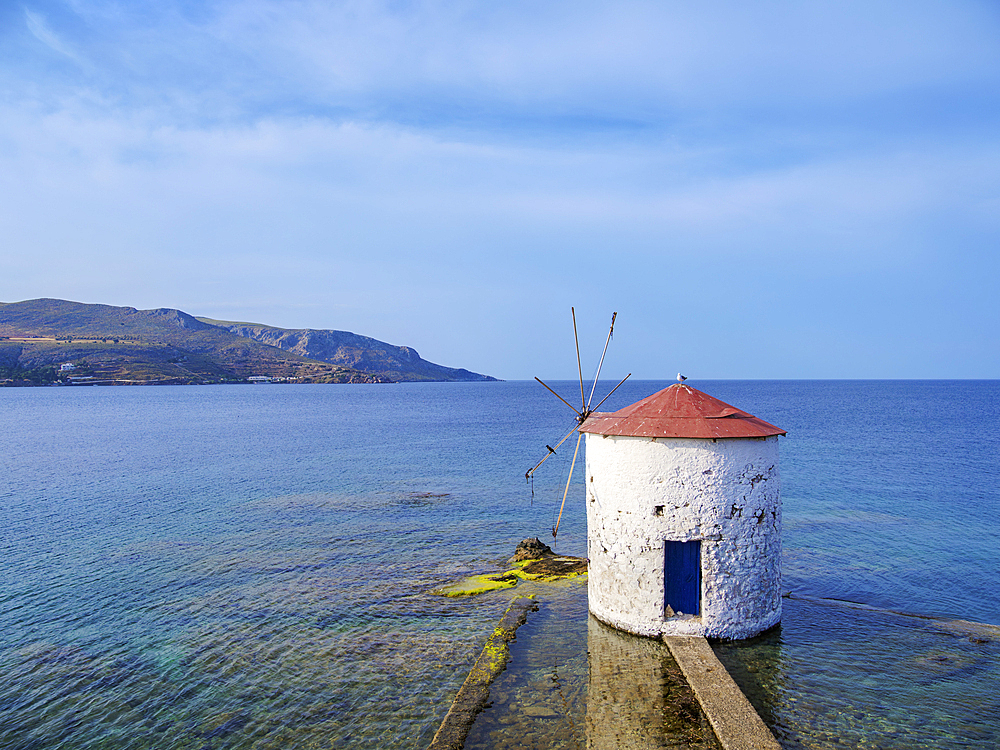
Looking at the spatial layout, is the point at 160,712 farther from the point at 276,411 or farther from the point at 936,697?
the point at 276,411

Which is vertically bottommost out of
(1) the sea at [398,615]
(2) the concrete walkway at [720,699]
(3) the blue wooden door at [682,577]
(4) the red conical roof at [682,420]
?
(1) the sea at [398,615]

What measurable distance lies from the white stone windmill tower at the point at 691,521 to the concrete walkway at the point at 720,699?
907 millimetres

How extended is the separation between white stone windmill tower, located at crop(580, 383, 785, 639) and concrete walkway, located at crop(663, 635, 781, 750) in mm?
907

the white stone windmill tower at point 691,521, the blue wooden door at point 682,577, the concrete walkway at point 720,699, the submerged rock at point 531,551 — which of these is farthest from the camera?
the submerged rock at point 531,551

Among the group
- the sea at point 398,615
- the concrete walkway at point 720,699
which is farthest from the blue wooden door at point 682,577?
the sea at point 398,615

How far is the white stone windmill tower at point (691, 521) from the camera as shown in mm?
13047

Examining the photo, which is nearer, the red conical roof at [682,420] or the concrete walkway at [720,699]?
the concrete walkway at [720,699]

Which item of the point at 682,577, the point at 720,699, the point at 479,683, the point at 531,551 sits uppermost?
the point at 682,577

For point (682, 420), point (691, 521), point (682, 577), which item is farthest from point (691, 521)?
point (682, 420)

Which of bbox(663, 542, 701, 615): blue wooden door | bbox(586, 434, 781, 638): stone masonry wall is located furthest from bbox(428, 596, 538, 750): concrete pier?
bbox(663, 542, 701, 615): blue wooden door

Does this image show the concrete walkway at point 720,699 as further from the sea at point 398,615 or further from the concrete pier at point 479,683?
the concrete pier at point 479,683

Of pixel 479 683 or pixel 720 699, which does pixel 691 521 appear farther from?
pixel 479 683

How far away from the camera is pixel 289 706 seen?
1262 centimetres

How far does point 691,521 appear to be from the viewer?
13.1 metres
